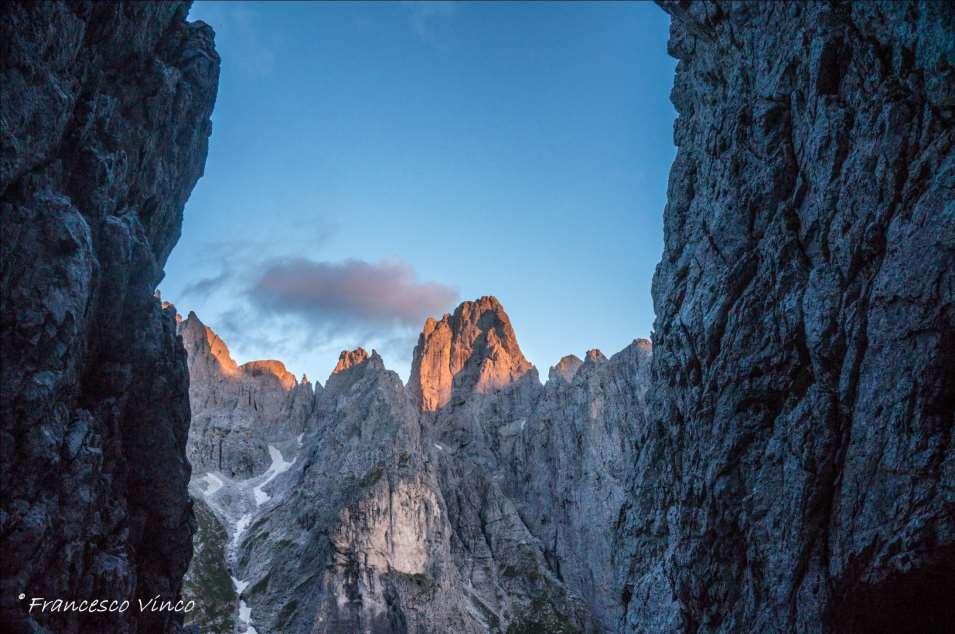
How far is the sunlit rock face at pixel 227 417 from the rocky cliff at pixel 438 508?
3.80 ft

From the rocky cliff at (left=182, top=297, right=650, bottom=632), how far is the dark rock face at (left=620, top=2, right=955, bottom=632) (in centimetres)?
7766

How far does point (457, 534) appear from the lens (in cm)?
13962

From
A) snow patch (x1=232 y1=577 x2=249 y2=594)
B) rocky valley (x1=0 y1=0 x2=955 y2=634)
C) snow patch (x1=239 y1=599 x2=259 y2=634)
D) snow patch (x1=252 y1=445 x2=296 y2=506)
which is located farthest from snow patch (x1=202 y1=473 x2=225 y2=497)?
rocky valley (x1=0 y1=0 x2=955 y2=634)

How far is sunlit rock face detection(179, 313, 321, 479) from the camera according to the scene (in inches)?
6609

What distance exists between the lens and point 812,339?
3150cm

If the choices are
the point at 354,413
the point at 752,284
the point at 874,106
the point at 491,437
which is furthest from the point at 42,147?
the point at 491,437

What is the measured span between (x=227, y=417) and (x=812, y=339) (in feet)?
561

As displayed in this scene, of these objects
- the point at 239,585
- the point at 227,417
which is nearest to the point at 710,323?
the point at 239,585

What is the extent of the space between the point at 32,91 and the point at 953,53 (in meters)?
36.6

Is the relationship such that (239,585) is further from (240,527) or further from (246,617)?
(240,527)

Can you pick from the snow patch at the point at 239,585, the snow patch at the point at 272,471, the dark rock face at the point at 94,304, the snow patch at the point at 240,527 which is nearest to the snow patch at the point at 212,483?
the snow patch at the point at 272,471

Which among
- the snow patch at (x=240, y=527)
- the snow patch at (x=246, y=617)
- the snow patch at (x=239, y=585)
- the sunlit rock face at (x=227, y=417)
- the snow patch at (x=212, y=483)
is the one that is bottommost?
the snow patch at (x=246, y=617)

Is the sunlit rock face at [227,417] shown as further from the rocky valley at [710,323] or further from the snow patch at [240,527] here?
the rocky valley at [710,323]

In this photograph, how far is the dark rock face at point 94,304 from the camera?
2942 cm
